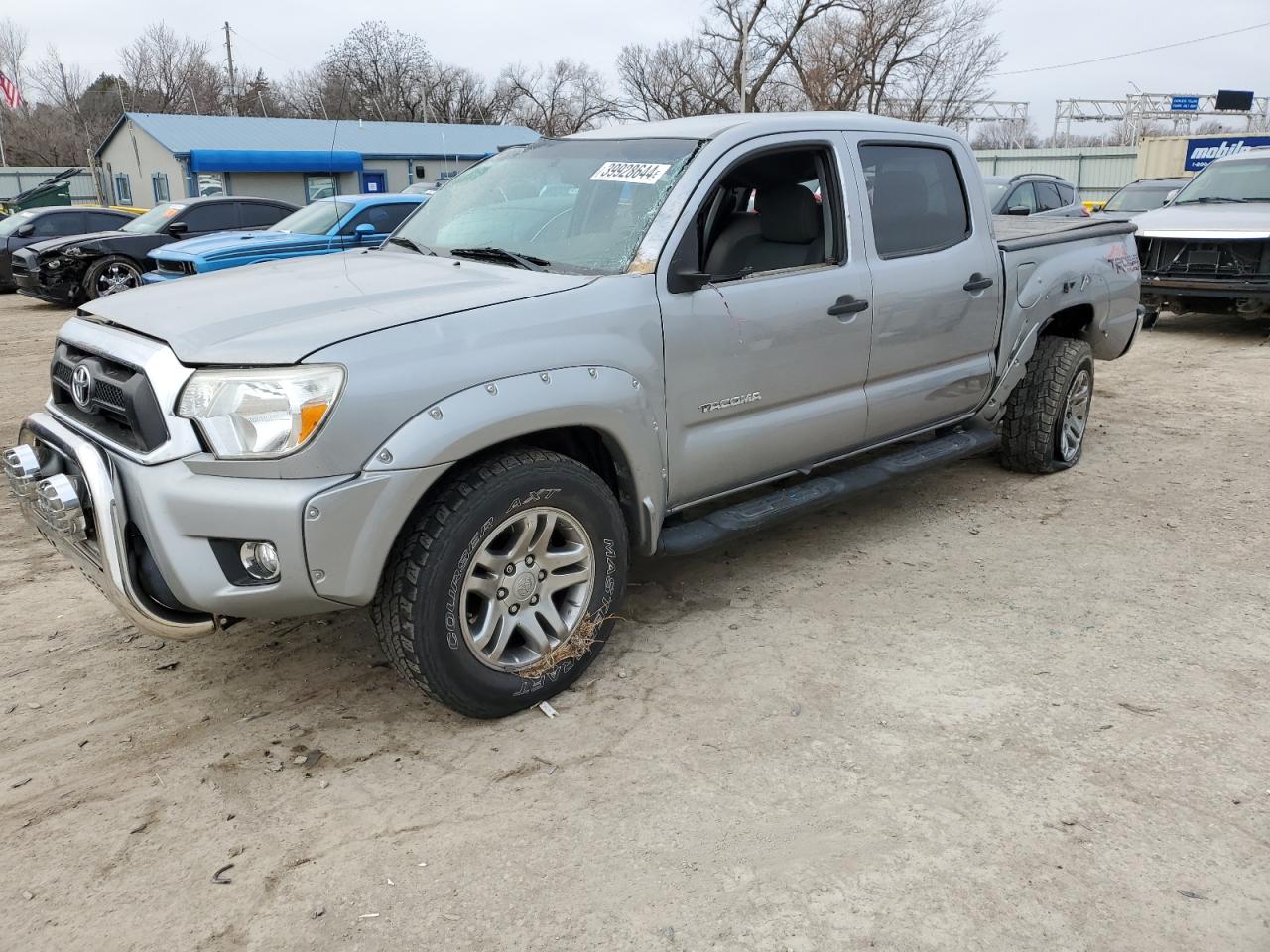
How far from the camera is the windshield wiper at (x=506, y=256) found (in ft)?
11.7

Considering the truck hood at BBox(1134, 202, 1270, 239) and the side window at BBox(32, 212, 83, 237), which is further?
the side window at BBox(32, 212, 83, 237)

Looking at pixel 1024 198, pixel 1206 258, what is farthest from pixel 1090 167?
pixel 1206 258

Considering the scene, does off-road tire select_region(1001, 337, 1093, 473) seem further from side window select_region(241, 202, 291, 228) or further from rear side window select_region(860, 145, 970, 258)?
side window select_region(241, 202, 291, 228)

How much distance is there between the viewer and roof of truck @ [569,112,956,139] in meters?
3.89

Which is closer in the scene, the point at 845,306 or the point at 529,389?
the point at 529,389

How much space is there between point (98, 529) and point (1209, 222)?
35.3 feet

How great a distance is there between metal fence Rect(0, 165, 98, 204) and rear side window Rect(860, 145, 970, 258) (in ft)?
134

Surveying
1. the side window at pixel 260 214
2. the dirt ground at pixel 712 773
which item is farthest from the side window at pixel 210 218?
the dirt ground at pixel 712 773

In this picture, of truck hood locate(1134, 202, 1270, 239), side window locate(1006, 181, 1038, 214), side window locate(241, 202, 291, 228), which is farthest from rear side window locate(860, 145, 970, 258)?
side window locate(241, 202, 291, 228)

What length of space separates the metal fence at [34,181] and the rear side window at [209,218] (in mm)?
28061

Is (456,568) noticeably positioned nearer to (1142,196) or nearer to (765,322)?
(765,322)

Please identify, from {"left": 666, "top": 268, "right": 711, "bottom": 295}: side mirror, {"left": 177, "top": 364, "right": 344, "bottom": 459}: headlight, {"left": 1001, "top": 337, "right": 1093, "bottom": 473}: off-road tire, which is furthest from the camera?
{"left": 1001, "top": 337, "right": 1093, "bottom": 473}: off-road tire

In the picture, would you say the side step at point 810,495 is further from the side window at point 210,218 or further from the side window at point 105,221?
the side window at point 105,221

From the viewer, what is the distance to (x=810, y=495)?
419cm
